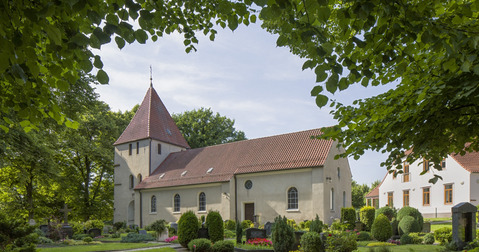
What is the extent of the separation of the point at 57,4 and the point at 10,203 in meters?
34.7

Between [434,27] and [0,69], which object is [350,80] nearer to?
[434,27]

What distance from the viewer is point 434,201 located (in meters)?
33.2

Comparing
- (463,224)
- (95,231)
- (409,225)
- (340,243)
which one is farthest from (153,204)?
(463,224)

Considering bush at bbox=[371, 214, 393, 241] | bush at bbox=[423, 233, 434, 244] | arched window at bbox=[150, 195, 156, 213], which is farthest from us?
arched window at bbox=[150, 195, 156, 213]

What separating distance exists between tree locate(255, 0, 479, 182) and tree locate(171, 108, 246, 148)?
35.4 metres

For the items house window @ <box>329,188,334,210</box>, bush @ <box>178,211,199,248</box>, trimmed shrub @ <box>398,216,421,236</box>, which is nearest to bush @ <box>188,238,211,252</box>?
bush @ <box>178,211,199,248</box>

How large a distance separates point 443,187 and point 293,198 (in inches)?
596

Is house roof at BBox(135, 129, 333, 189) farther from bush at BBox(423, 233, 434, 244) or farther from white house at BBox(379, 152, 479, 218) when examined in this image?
bush at BBox(423, 233, 434, 244)

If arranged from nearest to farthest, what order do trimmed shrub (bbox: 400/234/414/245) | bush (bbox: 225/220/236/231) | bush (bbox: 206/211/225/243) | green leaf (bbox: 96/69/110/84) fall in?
green leaf (bbox: 96/69/110/84) → bush (bbox: 206/211/225/243) → trimmed shrub (bbox: 400/234/414/245) → bush (bbox: 225/220/236/231)

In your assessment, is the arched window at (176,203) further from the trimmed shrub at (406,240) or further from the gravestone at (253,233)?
the trimmed shrub at (406,240)

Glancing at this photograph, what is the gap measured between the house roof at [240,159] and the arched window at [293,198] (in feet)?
5.23

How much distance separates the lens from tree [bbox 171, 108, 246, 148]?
42.6m

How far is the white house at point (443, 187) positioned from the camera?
3009cm

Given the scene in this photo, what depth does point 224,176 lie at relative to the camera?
28219 mm
